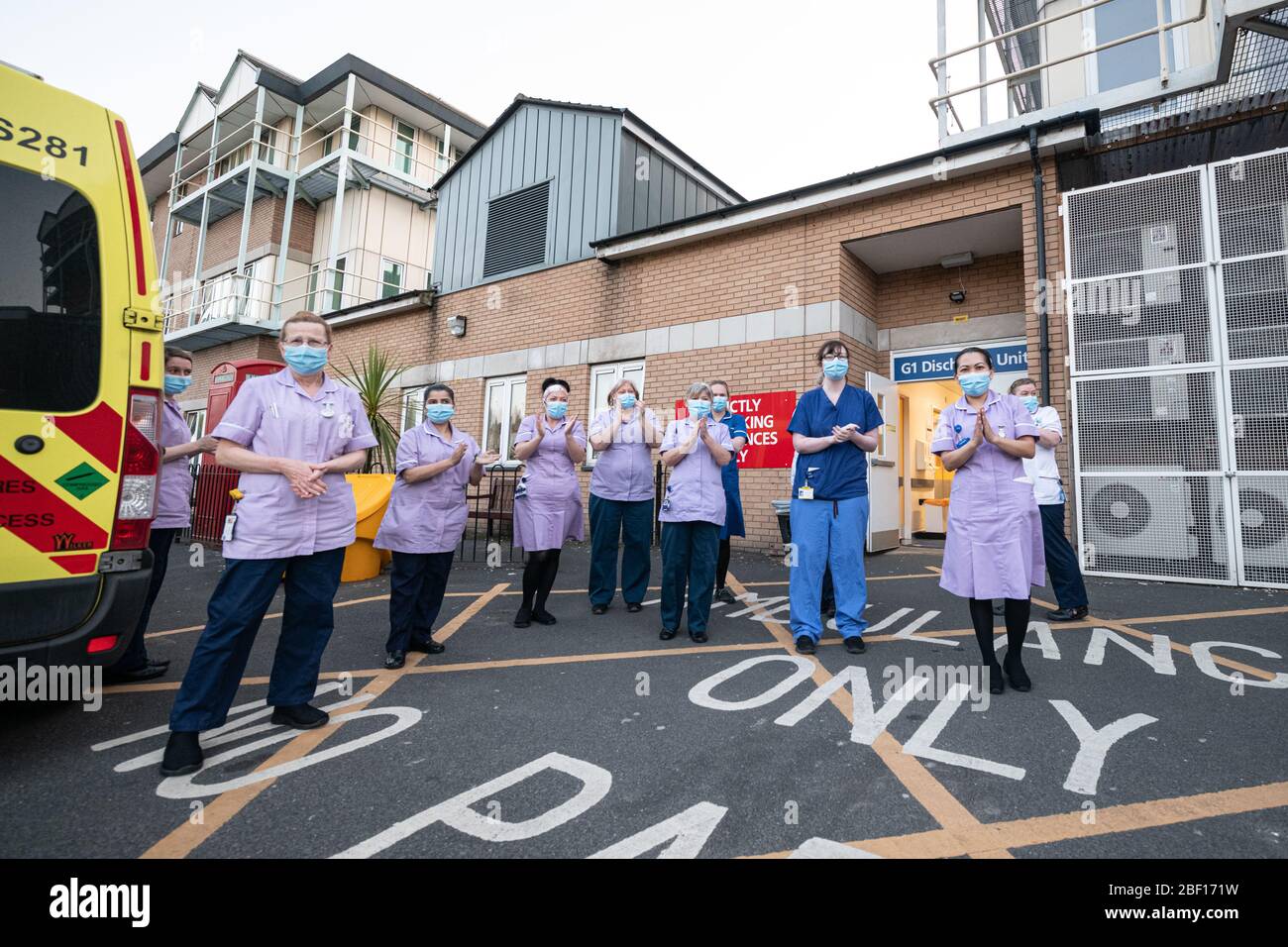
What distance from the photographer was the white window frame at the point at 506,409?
1144 centimetres

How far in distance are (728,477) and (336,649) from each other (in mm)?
3380

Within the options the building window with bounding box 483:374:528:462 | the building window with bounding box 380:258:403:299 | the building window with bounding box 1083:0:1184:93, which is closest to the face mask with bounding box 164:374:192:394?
the building window with bounding box 483:374:528:462

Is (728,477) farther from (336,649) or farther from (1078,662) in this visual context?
(336,649)

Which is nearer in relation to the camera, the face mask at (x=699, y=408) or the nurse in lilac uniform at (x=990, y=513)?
the nurse in lilac uniform at (x=990, y=513)

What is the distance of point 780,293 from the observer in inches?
348

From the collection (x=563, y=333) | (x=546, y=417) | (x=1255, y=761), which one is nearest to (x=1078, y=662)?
(x=1255, y=761)

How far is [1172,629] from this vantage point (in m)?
4.57

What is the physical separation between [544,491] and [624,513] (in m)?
0.89

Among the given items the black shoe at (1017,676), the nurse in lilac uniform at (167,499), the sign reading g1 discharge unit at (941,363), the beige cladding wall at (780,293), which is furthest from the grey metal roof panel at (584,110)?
the black shoe at (1017,676)

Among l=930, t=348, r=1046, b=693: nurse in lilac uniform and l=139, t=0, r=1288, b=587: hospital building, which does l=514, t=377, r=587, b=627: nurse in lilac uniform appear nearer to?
l=930, t=348, r=1046, b=693: nurse in lilac uniform

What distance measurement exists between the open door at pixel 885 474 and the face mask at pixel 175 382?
24.1 ft

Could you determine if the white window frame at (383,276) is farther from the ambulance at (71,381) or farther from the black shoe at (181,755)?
the black shoe at (181,755)
